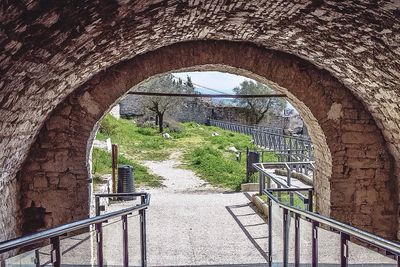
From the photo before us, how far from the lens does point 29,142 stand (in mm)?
5426

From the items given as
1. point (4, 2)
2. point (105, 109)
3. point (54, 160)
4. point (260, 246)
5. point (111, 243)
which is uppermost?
point (4, 2)

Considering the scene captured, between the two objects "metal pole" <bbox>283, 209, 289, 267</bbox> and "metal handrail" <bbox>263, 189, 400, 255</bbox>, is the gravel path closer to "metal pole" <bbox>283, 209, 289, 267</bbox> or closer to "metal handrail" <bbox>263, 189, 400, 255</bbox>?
"metal pole" <bbox>283, 209, 289, 267</bbox>

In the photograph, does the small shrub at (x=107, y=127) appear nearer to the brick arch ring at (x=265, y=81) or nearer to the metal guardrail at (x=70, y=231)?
the brick arch ring at (x=265, y=81)

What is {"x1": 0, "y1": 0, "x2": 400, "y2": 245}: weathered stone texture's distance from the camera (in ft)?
9.72

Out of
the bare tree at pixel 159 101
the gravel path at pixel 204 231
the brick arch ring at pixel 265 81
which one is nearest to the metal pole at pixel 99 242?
the gravel path at pixel 204 231

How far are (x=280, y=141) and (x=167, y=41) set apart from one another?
1155 centimetres

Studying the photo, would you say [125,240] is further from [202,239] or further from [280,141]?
[280,141]

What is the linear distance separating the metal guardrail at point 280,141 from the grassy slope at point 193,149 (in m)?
0.68

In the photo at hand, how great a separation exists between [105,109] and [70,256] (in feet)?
8.55

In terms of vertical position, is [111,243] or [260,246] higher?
[111,243]

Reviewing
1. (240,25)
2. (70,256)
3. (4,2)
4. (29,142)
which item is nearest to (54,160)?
(29,142)

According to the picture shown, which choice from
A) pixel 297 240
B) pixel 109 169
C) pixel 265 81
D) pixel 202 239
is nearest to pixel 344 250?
pixel 297 240

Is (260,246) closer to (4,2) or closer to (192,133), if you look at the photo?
(4,2)

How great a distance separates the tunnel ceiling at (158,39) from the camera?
2930 mm
